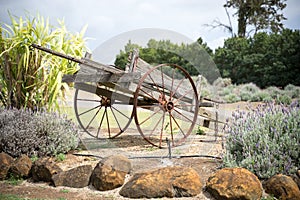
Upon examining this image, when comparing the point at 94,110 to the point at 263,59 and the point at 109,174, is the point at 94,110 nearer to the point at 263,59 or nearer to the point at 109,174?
the point at 109,174

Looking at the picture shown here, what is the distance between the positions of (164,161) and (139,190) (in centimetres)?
81

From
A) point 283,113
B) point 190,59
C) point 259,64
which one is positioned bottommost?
point 283,113

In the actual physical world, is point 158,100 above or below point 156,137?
above

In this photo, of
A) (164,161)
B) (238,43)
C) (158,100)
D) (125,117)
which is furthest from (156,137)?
(238,43)

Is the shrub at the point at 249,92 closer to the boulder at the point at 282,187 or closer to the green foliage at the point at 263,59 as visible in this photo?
the green foliage at the point at 263,59

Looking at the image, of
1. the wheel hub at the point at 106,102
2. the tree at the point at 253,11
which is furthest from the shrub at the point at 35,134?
the tree at the point at 253,11

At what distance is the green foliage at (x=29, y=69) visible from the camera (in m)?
4.86

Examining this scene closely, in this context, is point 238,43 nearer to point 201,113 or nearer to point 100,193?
point 201,113

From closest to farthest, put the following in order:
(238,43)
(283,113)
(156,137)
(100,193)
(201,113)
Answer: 1. (100,193)
2. (283,113)
3. (201,113)
4. (156,137)
5. (238,43)

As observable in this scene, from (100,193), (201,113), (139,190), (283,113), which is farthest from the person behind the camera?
(201,113)

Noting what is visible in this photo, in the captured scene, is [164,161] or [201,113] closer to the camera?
[164,161]

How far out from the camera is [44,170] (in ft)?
10.5

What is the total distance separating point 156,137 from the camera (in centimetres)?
529

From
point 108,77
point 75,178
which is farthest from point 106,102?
point 75,178
